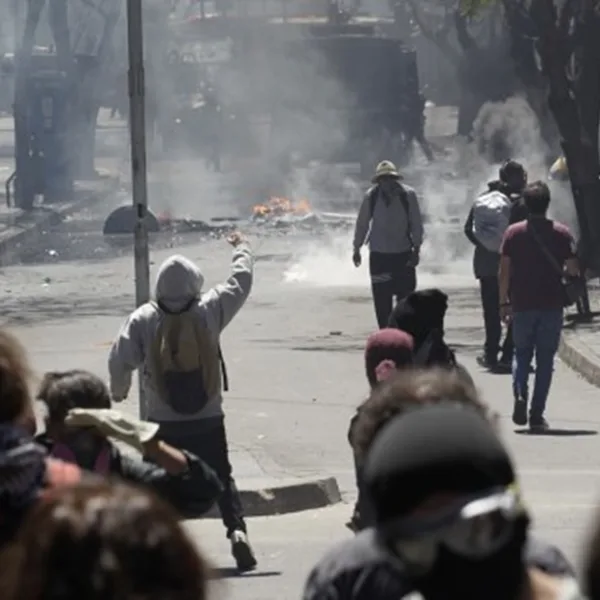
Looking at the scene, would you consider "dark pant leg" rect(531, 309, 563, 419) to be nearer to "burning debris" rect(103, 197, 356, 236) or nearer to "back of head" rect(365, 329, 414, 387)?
"back of head" rect(365, 329, 414, 387)

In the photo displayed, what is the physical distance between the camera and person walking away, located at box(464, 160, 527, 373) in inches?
665

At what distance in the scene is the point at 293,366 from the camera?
18.2m

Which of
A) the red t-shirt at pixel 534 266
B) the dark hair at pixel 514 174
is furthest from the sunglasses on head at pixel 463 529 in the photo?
the dark hair at pixel 514 174

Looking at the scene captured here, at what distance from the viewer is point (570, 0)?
23969 millimetres

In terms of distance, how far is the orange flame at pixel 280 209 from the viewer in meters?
38.6

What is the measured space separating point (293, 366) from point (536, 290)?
4.41 meters

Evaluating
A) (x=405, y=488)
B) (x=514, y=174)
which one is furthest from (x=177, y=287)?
(x=514, y=174)

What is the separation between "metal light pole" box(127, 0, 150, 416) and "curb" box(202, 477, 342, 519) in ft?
3.91

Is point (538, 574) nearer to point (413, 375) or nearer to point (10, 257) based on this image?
point (413, 375)

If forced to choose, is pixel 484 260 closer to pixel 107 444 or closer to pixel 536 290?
pixel 536 290

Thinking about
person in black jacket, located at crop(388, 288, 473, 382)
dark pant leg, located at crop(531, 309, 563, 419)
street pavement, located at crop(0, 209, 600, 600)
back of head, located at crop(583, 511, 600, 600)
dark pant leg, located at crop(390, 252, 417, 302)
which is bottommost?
street pavement, located at crop(0, 209, 600, 600)

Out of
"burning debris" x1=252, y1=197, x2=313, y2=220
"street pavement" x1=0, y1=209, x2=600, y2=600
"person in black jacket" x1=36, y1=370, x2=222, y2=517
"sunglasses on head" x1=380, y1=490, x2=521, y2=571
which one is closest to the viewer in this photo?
"sunglasses on head" x1=380, y1=490, x2=521, y2=571

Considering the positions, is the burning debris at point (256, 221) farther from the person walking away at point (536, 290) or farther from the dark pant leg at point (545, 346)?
the dark pant leg at point (545, 346)

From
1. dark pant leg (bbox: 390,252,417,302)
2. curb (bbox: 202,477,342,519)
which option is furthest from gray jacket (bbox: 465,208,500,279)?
curb (bbox: 202,477,342,519)
